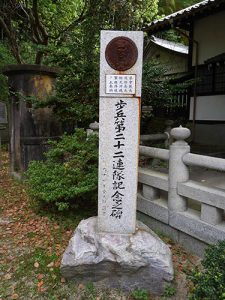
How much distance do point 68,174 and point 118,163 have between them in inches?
71.3

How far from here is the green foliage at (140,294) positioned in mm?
3406

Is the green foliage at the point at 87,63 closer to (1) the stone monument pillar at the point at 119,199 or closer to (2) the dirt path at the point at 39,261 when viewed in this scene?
(2) the dirt path at the point at 39,261

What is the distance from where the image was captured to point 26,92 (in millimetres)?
7727

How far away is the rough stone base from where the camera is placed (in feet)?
11.3

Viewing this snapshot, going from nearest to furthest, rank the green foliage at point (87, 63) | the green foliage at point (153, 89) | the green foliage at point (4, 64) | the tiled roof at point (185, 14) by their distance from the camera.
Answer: the green foliage at point (87, 63), the tiled roof at point (185, 14), the green foliage at point (153, 89), the green foliage at point (4, 64)

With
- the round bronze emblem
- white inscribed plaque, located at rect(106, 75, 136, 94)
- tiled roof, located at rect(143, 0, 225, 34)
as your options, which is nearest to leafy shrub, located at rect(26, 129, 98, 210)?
white inscribed plaque, located at rect(106, 75, 136, 94)

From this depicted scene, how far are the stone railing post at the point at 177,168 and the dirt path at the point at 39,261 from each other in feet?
2.32

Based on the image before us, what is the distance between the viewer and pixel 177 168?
4.39 m

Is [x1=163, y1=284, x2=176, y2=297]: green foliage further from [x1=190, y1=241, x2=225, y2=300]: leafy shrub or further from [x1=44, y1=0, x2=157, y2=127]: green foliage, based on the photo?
[x1=44, y1=0, x2=157, y2=127]: green foliage

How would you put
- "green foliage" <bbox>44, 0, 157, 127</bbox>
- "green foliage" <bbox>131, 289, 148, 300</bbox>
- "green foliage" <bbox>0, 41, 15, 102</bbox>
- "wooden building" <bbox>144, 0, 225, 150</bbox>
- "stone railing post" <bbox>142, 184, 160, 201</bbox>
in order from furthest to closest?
"green foliage" <bbox>0, 41, 15, 102</bbox> → "wooden building" <bbox>144, 0, 225, 150</bbox> → "green foliage" <bbox>44, 0, 157, 127</bbox> → "stone railing post" <bbox>142, 184, 160, 201</bbox> → "green foliage" <bbox>131, 289, 148, 300</bbox>

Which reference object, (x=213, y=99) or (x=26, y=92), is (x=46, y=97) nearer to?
(x=26, y=92)

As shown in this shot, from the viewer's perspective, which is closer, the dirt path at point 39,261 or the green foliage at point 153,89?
the dirt path at point 39,261

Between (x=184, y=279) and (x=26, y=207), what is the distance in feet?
13.0

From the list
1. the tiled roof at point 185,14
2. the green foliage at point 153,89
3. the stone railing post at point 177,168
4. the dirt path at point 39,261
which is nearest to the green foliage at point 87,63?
the tiled roof at point 185,14
